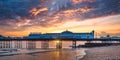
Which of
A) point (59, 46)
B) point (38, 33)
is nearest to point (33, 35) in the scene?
point (38, 33)

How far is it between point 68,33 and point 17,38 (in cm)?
5158

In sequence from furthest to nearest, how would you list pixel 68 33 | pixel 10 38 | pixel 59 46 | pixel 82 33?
pixel 68 33
pixel 82 33
pixel 10 38
pixel 59 46

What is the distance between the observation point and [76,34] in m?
130

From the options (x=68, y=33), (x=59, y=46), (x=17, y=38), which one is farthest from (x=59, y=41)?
(x=68, y=33)

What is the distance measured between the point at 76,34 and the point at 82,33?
6183 mm

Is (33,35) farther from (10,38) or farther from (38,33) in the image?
(10,38)

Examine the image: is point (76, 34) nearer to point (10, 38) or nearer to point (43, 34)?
point (43, 34)

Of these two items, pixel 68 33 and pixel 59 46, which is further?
pixel 68 33

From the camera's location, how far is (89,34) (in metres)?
125

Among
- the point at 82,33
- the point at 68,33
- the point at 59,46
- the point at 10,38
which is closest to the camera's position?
the point at 59,46

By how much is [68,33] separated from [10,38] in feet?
174

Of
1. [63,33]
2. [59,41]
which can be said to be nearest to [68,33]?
[63,33]

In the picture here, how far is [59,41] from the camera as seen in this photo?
87000 millimetres

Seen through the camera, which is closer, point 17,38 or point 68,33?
point 17,38
